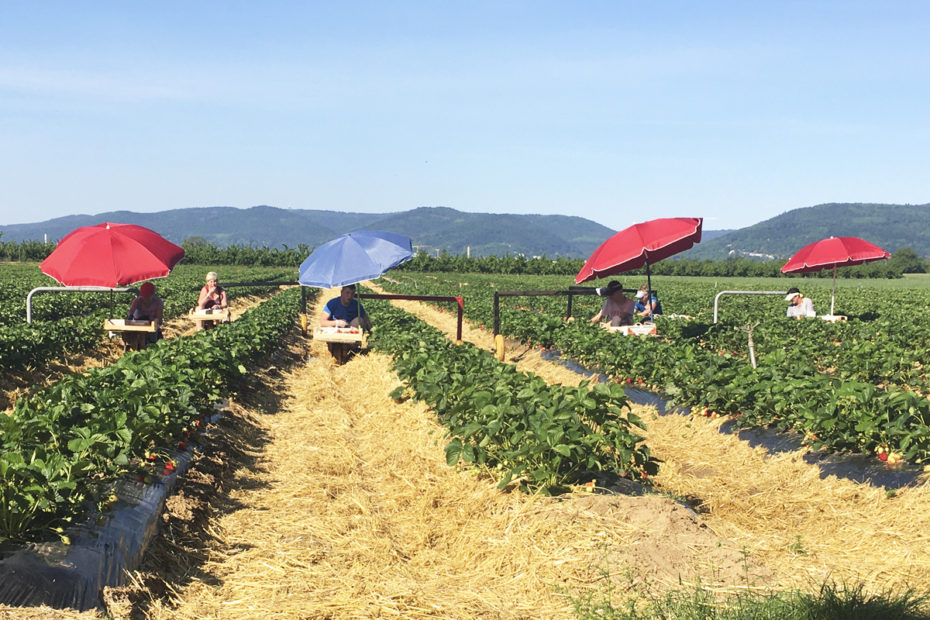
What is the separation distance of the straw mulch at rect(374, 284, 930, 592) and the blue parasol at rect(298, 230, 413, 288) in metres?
5.65

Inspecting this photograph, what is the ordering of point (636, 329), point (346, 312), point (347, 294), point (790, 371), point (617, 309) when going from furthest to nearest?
1. point (617, 309)
2. point (346, 312)
3. point (347, 294)
4. point (636, 329)
5. point (790, 371)

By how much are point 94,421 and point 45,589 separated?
1.67m

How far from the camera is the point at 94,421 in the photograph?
5.15 m

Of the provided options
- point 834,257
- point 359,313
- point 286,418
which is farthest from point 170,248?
point 834,257

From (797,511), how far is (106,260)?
31.1ft

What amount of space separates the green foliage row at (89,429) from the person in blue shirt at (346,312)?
14.0 feet

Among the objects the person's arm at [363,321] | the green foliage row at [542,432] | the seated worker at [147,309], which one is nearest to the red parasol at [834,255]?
the person's arm at [363,321]

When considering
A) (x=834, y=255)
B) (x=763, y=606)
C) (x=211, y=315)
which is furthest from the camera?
(x=834, y=255)

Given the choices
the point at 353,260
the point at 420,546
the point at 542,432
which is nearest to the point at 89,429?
the point at 420,546

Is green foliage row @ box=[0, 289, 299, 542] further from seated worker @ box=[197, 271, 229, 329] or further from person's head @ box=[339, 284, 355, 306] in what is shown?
seated worker @ box=[197, 271, 229, 329]

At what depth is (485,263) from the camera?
70.2 metres

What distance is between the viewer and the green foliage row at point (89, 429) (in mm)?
3982

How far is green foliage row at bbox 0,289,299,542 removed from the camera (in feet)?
13.1

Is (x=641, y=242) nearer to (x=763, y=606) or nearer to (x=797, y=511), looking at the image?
(x=797, y=511)
